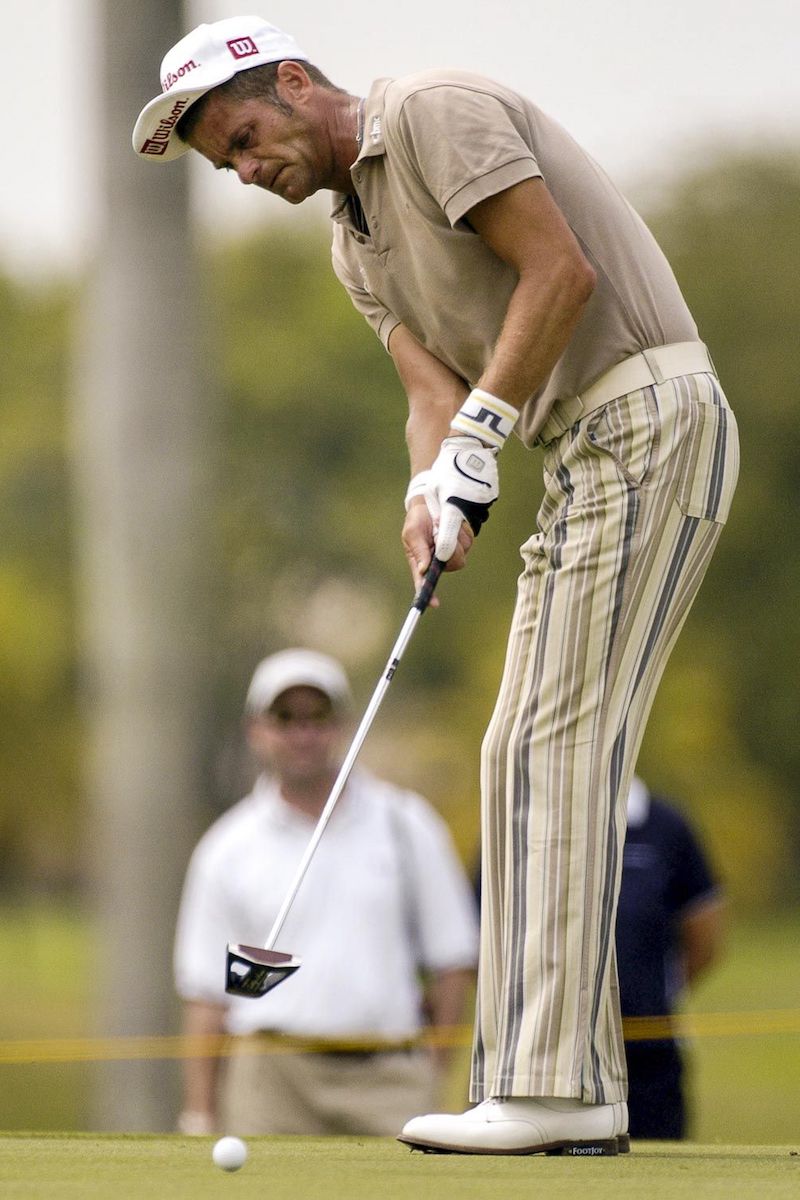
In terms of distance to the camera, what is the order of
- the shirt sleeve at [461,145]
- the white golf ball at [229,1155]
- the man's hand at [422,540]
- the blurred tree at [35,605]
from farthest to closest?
the blurred tree at [35,605]
the man's hand at [422,540]
the shirt sleeve at [461,145]
the white golf ball at [229,1155]

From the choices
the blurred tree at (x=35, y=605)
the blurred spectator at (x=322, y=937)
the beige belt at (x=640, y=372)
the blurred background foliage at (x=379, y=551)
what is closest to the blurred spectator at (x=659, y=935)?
the blurred spectator at (x=322, y=937)

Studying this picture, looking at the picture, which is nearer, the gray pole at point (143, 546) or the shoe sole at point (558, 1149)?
the shoe sole at point (558, 1149)

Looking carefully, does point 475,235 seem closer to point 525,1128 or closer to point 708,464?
point 708,464

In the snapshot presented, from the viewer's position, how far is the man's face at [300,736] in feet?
21.6

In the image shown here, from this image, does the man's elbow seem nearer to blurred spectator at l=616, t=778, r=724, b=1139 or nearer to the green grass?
the green grass

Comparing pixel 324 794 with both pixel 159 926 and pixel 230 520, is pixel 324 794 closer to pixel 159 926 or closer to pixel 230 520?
pixel 159 926

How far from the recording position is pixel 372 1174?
3.40 m

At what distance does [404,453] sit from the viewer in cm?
2338

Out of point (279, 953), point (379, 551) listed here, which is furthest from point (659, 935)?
point (379, 551)

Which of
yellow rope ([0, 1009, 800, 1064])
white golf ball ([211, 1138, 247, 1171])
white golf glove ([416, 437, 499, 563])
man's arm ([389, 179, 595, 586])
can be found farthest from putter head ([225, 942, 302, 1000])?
yellow rope ([0, 1009, 800, 1064])

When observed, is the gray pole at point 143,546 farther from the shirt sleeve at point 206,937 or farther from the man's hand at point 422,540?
the man's hand at point 422,540

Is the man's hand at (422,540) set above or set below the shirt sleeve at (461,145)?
below

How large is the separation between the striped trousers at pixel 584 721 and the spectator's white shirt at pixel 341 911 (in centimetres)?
229

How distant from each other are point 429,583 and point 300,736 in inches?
108
